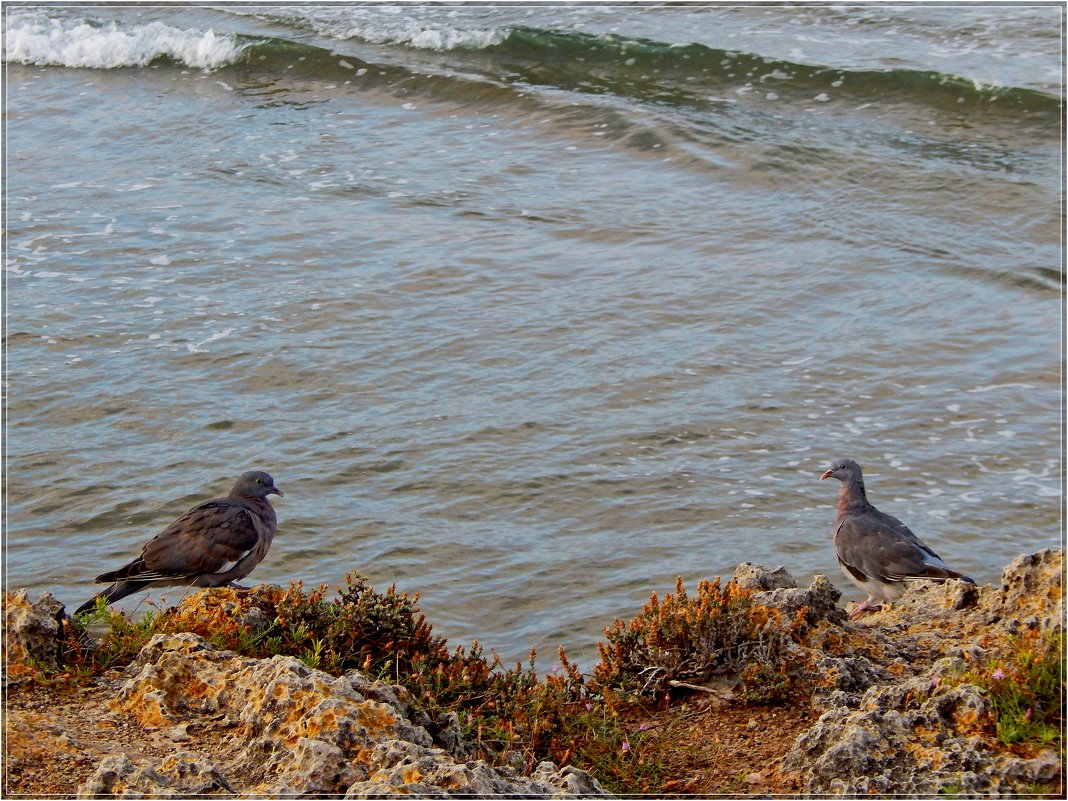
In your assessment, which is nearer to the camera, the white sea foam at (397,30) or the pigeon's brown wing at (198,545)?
the pigeon's brown wing at (198,545)

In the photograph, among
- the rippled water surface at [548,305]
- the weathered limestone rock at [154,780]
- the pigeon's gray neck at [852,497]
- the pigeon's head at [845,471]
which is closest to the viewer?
the weathered limestone rock at [154,780]

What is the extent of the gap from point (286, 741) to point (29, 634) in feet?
5.03

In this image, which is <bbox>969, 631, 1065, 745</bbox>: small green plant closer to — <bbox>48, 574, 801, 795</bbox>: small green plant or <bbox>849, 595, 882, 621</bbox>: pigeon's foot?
<bbox>48, 574, 801, 795</bbox>: small green plant


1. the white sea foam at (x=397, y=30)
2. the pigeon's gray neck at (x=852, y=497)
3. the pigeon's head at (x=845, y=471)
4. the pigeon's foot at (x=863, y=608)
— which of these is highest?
the white sea foam at (x=397, y=30)

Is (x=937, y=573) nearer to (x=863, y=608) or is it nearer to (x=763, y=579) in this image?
(x=863, y=608)

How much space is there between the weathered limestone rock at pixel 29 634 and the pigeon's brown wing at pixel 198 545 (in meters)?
1.18

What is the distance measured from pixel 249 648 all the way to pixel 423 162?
1175cm

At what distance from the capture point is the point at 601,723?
514 cm

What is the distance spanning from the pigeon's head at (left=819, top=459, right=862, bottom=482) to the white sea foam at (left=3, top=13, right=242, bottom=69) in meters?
16.6

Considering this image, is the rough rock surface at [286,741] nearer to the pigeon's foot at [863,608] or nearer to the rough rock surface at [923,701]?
the rough rock surface at [923,701]

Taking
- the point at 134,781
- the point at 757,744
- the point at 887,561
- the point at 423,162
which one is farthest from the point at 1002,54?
the point at 134,781

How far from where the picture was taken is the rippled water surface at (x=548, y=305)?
28.0 ft

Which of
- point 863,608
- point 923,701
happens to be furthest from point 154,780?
point 863,608

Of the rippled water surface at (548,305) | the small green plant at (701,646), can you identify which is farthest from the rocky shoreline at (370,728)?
the rippled water surface at (548,305)
